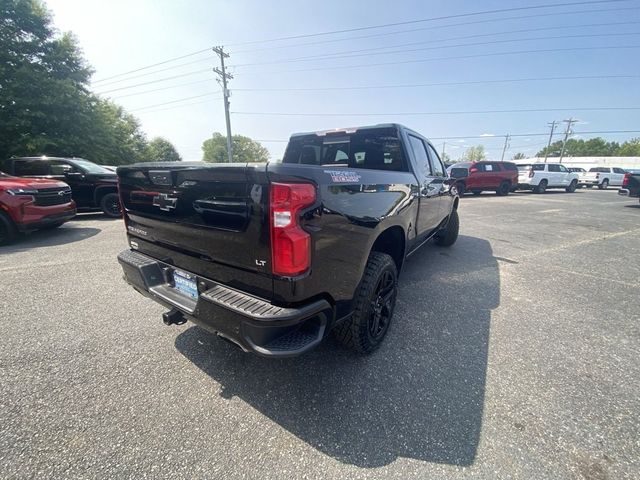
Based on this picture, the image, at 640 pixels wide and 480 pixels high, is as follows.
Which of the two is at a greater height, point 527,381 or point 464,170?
point 464,170

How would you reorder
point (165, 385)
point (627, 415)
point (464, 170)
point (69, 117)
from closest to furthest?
1. point (627, 415)
2. point (165, 385)
3. point (464, 170)
4. point (69, 117)

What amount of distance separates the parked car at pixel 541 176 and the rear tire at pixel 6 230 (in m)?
21.8

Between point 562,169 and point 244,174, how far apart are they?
24084 mm

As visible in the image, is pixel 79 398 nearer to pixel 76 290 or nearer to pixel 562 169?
pixel 76 290

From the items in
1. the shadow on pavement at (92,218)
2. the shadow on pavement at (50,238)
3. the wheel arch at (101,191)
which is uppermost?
the wheel arch at (101,191)

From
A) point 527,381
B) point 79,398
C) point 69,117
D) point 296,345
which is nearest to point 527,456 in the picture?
point 527,381

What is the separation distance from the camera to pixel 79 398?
73.7 inches

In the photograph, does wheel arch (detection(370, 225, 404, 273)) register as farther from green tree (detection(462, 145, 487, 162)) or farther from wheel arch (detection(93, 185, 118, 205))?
green tree (detection(462, 145, 487, 162))

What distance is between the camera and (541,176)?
17.3m

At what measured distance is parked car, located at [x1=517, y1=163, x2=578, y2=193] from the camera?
16.9 m

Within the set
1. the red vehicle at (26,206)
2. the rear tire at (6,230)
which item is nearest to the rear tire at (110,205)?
the red vehicle at (26,206)

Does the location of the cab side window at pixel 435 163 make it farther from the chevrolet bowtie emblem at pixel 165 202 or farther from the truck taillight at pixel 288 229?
the chevrolet bowtie emblem at pixel 165 202

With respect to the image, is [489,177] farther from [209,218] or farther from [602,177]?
[602,177]

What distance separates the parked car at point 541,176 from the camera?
16.9 metres
